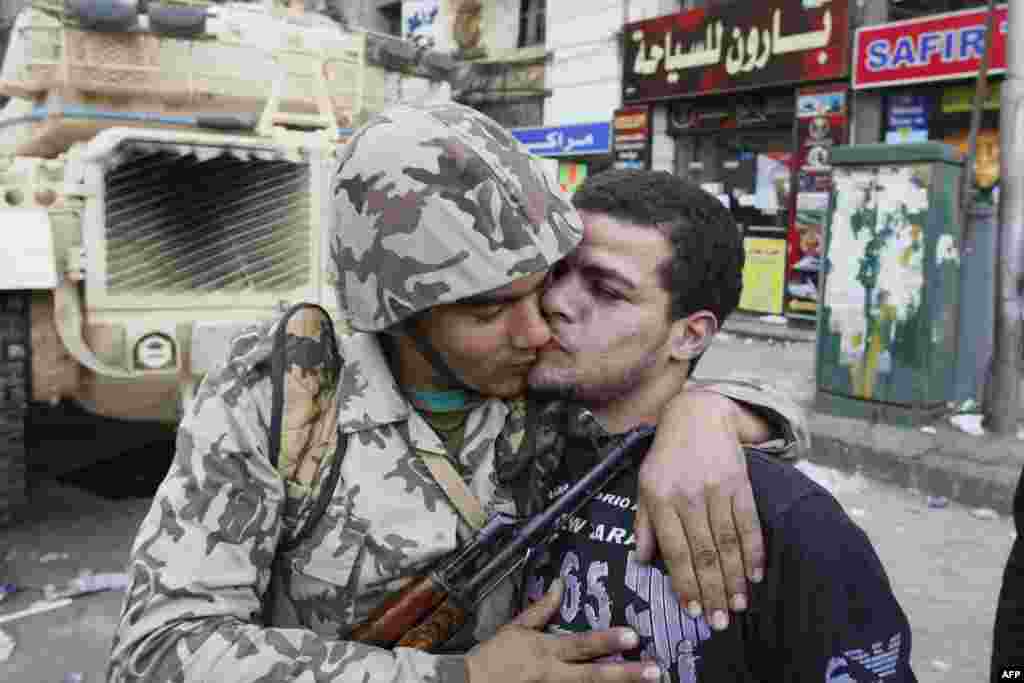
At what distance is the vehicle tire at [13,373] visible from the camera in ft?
13.0

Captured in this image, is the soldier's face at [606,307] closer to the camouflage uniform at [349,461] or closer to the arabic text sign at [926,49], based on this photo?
the camouflage uniform at [349,461]

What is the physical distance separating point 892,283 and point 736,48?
644 cm

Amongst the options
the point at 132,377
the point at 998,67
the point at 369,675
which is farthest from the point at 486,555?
the point at 998,67

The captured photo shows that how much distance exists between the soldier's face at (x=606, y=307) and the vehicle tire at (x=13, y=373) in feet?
10.9

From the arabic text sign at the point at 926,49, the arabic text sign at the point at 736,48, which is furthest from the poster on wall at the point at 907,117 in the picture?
the arabic text sign at the point at 736,48

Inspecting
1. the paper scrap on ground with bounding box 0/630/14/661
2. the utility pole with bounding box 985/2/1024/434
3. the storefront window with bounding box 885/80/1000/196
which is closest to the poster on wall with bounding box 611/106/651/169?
the storefront window with bounding box 885/80/1000/196

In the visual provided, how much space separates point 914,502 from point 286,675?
15.9 feet

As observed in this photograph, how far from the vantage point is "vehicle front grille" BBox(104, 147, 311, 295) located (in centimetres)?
407

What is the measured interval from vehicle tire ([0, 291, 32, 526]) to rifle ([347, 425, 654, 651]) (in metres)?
3.34

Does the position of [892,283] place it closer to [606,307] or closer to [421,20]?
[606,307]

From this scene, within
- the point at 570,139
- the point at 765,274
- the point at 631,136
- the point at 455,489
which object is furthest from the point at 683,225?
the point at 570,139

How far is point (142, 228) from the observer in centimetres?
411

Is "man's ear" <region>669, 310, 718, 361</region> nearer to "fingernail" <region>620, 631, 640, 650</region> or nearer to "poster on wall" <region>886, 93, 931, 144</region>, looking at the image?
"fingernail" <region>620, 631, 640, 650</region>

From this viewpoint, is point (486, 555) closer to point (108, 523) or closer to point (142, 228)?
point (142, 228)
